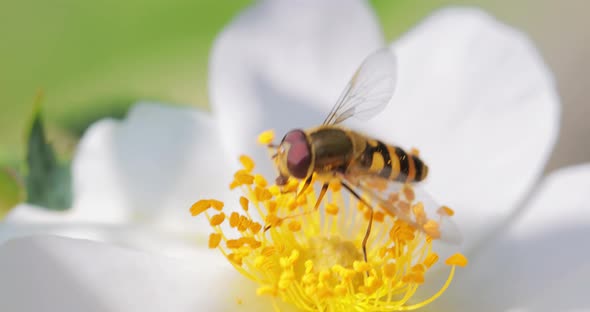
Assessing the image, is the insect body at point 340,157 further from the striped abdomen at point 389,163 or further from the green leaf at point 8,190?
the green leaf at point 8,190

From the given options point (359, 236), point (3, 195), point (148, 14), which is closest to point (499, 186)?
point (359, 236)

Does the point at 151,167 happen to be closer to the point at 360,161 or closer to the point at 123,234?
the point at 123,234

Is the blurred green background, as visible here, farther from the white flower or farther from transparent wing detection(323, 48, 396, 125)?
transparent wing detection(323, 48, 396, 125)

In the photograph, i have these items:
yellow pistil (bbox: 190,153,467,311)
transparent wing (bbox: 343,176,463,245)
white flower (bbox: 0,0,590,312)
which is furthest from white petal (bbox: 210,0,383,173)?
transparent wing (bbox: 343,176,463,245)

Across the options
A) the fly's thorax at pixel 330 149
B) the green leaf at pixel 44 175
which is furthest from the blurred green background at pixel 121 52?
the fly's thorax at pixel 330 149

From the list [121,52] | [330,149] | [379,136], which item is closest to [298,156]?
[330,149]

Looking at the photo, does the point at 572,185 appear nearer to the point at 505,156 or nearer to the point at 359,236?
the point at 505,156
